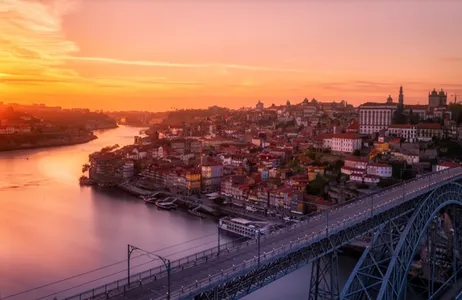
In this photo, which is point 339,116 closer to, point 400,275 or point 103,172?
point 103,172

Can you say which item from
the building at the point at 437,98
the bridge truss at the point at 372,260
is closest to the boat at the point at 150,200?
the bridge truss at the point at 372,260

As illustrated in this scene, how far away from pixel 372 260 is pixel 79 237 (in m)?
5.57

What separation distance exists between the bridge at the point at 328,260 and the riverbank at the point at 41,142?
973 inches

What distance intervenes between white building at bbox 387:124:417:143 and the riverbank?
67.7 feet

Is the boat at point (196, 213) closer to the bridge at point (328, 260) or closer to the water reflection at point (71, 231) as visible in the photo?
the water reflection at point (71, 231)

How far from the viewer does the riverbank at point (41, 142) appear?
2709 centimetres

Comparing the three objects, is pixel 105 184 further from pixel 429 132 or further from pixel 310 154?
pixel 429 132

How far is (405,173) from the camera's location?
1158 cm

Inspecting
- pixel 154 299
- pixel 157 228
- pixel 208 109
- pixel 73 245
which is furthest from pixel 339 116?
pixel 208 109

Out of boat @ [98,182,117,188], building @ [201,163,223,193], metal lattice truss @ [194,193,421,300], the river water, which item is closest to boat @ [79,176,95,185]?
the river water

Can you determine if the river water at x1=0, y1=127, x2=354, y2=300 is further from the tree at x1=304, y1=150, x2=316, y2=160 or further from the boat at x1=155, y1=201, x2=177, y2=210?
the tree at x1=304, y1=150, x2=316, y2=160

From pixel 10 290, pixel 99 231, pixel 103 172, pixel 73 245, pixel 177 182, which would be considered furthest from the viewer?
pixel 103 172

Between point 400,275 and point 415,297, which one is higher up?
point 400,275

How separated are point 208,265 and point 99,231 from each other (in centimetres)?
581
